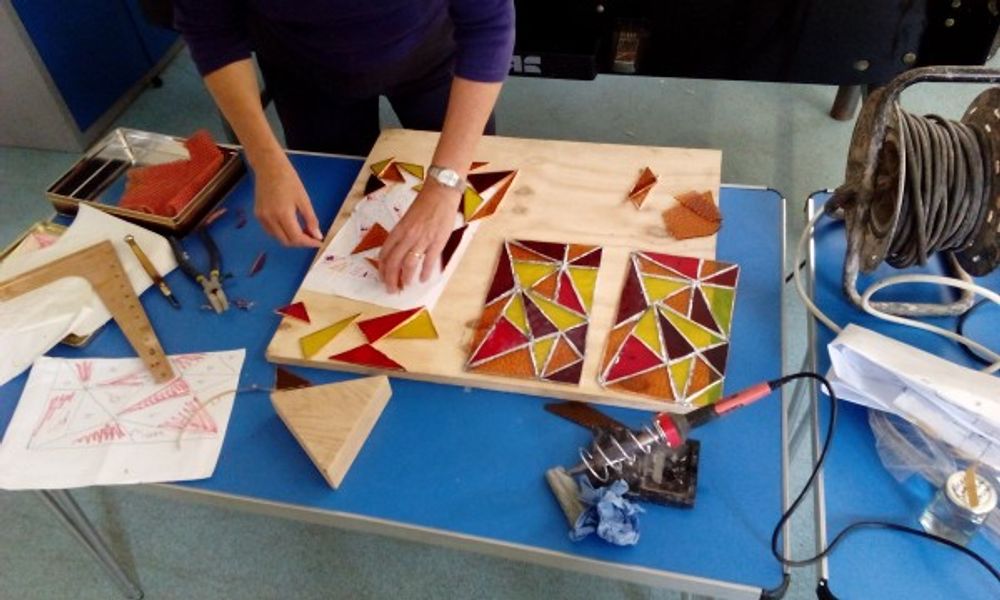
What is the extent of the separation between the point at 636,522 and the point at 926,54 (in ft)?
5.09

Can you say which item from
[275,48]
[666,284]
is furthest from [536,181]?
[275,48]

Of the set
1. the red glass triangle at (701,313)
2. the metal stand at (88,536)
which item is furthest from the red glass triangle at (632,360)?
the metal stand at (88,536)

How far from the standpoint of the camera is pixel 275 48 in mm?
1364

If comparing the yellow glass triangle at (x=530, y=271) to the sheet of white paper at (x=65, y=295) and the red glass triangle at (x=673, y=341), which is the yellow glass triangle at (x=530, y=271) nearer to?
the red glass triangle at (x=673, y=341)

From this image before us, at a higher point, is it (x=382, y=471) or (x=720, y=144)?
(x=382, y=471)

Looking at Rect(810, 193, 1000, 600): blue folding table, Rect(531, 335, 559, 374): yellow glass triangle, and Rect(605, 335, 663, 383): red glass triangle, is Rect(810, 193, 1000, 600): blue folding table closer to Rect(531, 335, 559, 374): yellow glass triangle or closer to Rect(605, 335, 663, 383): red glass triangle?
Rect(605, 335, 663, 383): red glass triangle

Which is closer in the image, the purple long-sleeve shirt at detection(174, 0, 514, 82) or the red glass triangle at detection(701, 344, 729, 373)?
the red glass triangle at detection(701, 344, 729, 373)

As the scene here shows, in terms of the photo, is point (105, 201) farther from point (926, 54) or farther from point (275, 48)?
point (926, 54)

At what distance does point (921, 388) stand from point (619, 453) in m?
0.40

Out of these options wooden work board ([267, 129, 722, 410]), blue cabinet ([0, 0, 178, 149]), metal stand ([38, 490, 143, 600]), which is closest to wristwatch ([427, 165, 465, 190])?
wooden work board ([267, 129, 722, 410])

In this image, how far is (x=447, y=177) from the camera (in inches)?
45.8

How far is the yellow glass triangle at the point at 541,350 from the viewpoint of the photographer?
1043mm

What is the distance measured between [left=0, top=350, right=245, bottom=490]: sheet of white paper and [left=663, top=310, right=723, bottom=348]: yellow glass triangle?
2.22 feet

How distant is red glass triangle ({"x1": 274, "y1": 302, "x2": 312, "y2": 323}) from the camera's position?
1139mm
